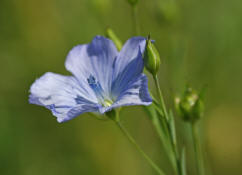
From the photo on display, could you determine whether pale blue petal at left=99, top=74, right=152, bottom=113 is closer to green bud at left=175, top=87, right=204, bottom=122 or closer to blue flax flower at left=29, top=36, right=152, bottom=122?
blue flax flower at left=29, top=36, right=152, bottom=122

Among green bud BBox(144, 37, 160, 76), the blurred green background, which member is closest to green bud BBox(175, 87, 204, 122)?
green bud BBox(144, 37, 160, 76)

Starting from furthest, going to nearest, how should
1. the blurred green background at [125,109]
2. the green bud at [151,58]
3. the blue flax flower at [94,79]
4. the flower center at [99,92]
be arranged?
the blurred green background at [125,109]
the flower center at [99,92]
the blue flax flower at [94,79]
the green bud at [151,58]

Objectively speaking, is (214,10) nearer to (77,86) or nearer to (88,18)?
(88,18)

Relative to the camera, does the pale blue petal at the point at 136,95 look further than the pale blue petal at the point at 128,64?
No

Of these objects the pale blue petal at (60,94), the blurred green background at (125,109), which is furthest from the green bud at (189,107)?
the blurred green background at (125,109)

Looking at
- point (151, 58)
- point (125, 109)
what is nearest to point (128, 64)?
point (151, 58)

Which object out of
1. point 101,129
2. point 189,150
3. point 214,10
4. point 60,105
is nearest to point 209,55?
point 214,10

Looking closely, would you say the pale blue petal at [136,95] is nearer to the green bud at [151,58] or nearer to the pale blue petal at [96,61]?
the green bud at [151,58]

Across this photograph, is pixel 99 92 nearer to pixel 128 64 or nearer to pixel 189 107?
pixel 128 64
